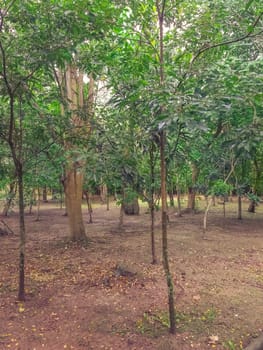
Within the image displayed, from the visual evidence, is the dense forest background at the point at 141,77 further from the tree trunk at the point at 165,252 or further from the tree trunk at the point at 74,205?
the tree trunk at the point at 74,205

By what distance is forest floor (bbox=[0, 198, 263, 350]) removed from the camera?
2.61m

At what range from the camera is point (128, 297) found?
346 cm

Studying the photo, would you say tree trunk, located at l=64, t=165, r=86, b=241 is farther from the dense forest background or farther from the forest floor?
the dense forest background

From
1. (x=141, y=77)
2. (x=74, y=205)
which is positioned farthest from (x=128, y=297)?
(x=74, y=205)

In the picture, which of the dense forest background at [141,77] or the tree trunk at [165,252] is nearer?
the dense forest background at [141,77]

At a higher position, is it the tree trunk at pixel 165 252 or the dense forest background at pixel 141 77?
the dense forest background at pixel 141 77

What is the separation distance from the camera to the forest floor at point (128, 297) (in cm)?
261

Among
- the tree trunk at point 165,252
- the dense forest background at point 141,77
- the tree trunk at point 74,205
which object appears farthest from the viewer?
the tree trunk at point 74,205

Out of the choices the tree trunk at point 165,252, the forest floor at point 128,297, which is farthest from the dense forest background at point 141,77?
the forest floor at point 128,297

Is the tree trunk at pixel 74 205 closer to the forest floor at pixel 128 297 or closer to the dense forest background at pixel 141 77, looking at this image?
the forest floor at pixel 128 297

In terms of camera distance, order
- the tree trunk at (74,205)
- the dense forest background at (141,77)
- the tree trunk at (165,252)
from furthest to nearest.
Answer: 1. the tree trunk at (74,205)
2. the tree trunk at (165,252)
3. the dense forest background at (141,77)

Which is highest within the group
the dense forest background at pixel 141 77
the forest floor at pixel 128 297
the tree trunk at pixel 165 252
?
the dense forest background at pixel 141 77

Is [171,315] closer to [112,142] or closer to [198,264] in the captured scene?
[112,142]

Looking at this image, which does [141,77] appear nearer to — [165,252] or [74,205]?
[165,252]
